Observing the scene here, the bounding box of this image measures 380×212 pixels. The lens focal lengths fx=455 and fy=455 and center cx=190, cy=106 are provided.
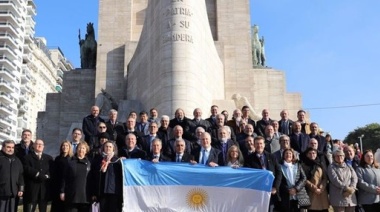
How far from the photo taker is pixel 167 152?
858 cm

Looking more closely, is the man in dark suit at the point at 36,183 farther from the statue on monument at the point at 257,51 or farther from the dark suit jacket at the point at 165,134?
the statue on monument at the point at 257,51

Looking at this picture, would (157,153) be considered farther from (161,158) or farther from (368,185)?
(368,185)

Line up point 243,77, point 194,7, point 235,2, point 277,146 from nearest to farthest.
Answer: point 277,146, point 194,7, point 243,77, point 235,2

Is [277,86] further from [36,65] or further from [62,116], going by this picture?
[36,65]

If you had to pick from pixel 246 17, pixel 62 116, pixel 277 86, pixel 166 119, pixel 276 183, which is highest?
pixel 246 17

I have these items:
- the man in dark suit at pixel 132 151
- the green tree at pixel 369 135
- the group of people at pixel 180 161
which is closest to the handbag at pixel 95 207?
the group of people at pixel 180 161

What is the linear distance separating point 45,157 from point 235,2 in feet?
64.8

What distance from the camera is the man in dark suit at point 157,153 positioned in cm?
815

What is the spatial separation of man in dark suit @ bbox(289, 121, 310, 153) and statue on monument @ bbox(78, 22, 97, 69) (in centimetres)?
1846

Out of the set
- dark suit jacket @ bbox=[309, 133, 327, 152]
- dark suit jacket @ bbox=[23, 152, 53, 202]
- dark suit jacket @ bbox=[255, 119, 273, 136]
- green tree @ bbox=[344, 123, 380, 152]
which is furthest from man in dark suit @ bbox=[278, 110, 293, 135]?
green tree @ bbox=[344, 123, 380, 152]

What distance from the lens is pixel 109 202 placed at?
7719 mm

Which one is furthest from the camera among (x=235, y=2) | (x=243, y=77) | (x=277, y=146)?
(x=235, y=2)

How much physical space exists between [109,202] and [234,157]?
2.33m

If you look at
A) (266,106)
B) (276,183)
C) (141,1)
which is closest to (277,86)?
(266,106)
